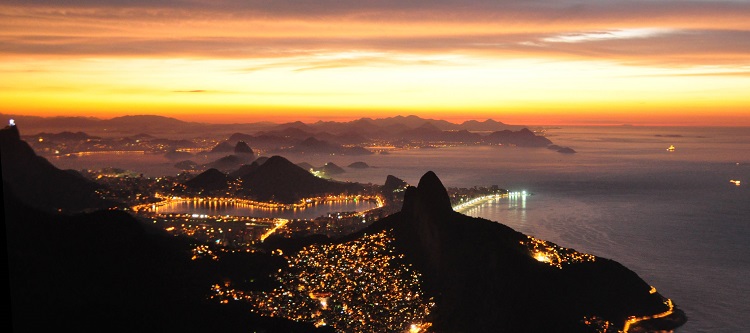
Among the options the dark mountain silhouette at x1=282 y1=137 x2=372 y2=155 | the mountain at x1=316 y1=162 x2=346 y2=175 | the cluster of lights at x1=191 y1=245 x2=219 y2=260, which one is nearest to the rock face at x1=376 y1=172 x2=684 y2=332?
the cluster of lights at x1=191 y1=245 x2=219 y2=260

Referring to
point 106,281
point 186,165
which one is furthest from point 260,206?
point 106,281

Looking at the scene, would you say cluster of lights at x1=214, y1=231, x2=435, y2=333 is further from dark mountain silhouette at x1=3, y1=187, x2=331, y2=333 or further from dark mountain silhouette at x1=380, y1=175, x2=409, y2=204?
dark mountain silhouette at x1=380, y1=175, x2=409, y2=204

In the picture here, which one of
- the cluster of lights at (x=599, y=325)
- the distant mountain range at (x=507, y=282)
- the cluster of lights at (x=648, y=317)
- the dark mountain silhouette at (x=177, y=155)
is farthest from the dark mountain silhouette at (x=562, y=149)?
the cluster of lights at (x=599, y=325)

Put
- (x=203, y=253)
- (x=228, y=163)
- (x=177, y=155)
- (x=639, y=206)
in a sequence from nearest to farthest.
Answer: (x=203, y=253)
(x=639, y=206)
(x=228, y=163)
(x=177, y=155)

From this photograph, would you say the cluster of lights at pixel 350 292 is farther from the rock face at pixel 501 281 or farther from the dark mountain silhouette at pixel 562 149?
the dark mountain silhouette at pixel 562 149

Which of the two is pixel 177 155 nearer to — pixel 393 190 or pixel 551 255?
pixel 393 190

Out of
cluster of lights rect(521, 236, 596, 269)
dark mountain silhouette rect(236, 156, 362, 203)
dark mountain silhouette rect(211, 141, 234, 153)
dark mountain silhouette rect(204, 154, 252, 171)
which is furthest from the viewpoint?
dark mountain silhouette rect(211, 141, 234, 153)

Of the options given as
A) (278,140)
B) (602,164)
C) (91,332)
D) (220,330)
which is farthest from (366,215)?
(278,140)
